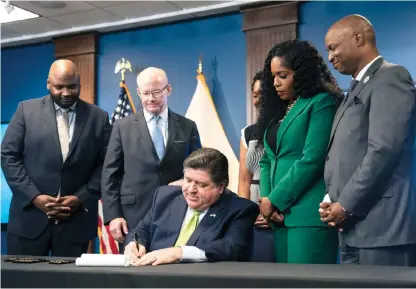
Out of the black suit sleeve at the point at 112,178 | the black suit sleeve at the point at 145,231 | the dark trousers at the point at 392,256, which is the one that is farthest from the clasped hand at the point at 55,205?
the dark trousers at the point at 392,256

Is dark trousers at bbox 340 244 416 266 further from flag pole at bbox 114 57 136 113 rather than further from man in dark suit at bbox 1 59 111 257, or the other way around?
flag pole at bbox 114 57 136 113

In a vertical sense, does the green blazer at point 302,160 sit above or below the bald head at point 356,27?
below

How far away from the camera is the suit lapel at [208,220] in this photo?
1998 millimetres

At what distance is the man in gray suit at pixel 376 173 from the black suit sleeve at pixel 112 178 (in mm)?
1130

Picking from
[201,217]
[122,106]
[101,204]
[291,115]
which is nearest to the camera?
[201,217]

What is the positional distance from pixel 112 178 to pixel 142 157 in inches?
7.2

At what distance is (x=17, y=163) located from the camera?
9.09 ft

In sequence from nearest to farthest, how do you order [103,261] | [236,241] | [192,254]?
[103,261], [192,254], [236,241]

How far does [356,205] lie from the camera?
6.20 feet

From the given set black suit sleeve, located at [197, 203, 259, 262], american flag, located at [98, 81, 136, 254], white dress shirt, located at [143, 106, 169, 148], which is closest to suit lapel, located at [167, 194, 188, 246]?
black suit sleeve, located at [197, 203, 259, 262]

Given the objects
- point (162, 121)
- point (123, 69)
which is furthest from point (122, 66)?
point (162, 121)

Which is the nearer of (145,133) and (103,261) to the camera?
(103,261)

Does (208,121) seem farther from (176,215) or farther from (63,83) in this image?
(176,215)

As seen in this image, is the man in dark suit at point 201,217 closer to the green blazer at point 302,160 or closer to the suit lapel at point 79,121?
the green blazer at point 302,160
